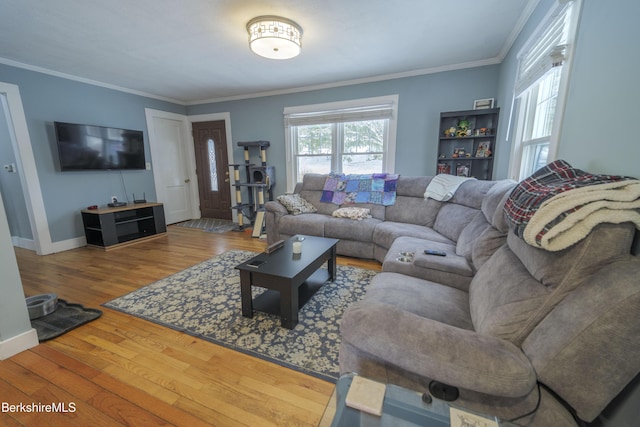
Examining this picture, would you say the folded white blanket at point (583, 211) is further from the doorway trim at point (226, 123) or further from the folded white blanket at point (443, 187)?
the doorway trim at point (226, 123)

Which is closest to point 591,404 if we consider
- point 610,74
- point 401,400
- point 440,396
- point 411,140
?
point 440,396

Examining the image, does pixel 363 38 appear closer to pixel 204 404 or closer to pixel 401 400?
pixel 401 400

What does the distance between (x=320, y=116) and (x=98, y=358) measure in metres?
3.85

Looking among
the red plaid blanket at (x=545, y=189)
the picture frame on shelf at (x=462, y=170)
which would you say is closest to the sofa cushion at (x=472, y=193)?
the picture frame on shelf at (x=462, y=170)

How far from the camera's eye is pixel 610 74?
1101 mm

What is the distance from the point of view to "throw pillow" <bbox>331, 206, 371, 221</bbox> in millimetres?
3135

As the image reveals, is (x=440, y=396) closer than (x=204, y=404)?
Yes

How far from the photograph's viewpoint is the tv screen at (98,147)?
3.34 meters

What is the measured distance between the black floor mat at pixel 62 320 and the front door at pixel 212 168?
3285mm

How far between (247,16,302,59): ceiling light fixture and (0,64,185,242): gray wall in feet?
10.1

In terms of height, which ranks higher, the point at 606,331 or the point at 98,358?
the point at 606,331

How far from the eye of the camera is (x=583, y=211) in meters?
0.78

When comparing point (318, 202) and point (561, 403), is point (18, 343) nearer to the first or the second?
point (561, 403)

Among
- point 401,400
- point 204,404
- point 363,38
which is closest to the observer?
point 401,400
